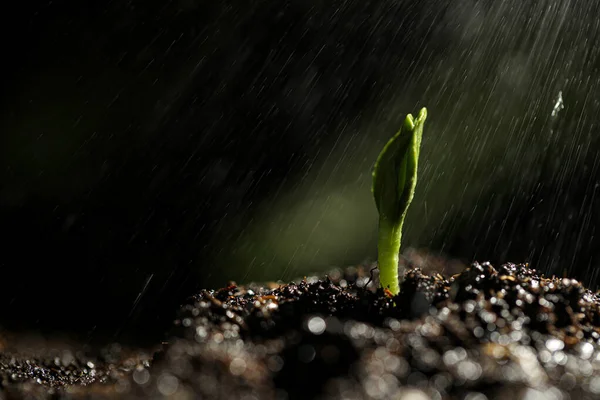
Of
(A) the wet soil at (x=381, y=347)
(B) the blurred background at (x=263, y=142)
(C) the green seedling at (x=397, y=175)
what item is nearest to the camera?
(A) the wet soil at (x=381, y=347)

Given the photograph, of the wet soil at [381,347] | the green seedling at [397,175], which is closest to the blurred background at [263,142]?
the wet soil at [381,347]

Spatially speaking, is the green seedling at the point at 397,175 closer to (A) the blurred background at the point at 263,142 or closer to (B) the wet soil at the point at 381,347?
(B) the wet soil at the point at 381,347

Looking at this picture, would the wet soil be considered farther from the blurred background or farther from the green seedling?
the blurred background

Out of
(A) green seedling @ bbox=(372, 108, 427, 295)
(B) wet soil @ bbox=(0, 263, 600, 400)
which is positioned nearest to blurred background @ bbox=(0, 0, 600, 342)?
(B) wet soil @ bbox=(0, 263, 600, 400)

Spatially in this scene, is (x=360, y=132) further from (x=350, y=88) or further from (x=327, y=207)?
(x=327, y=207)

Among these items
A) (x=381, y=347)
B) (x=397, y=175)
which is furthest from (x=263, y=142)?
(x=381, y=347)

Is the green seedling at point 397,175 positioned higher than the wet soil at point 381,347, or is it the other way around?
the green seedling at point 397,175
